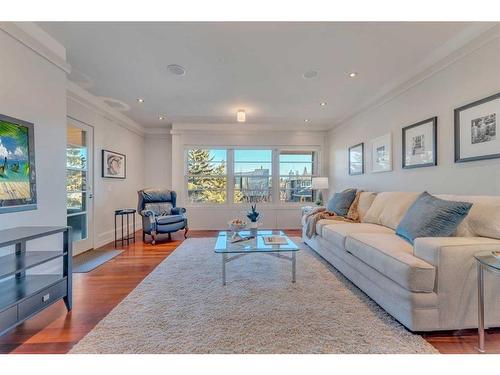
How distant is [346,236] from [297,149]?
3.64 meters

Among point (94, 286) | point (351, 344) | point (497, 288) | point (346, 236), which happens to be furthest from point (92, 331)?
point (497, 288)

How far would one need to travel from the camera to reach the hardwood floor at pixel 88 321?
5.23 feet

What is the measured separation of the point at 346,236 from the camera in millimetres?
2607

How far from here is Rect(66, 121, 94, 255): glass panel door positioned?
3727mm

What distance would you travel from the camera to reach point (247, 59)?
9.04ft

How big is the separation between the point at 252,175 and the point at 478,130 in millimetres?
4209

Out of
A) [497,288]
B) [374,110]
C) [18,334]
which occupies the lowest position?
[18,334]

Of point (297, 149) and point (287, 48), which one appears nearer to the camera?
point (287, 48)

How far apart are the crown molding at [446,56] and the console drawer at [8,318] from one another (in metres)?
4.21

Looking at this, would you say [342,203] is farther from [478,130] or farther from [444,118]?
[478,130]

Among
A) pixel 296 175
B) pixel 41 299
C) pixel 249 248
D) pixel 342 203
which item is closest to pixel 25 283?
pixel 41 299

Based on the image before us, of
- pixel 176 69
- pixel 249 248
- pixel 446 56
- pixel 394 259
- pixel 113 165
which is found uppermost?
pixel 176 69
